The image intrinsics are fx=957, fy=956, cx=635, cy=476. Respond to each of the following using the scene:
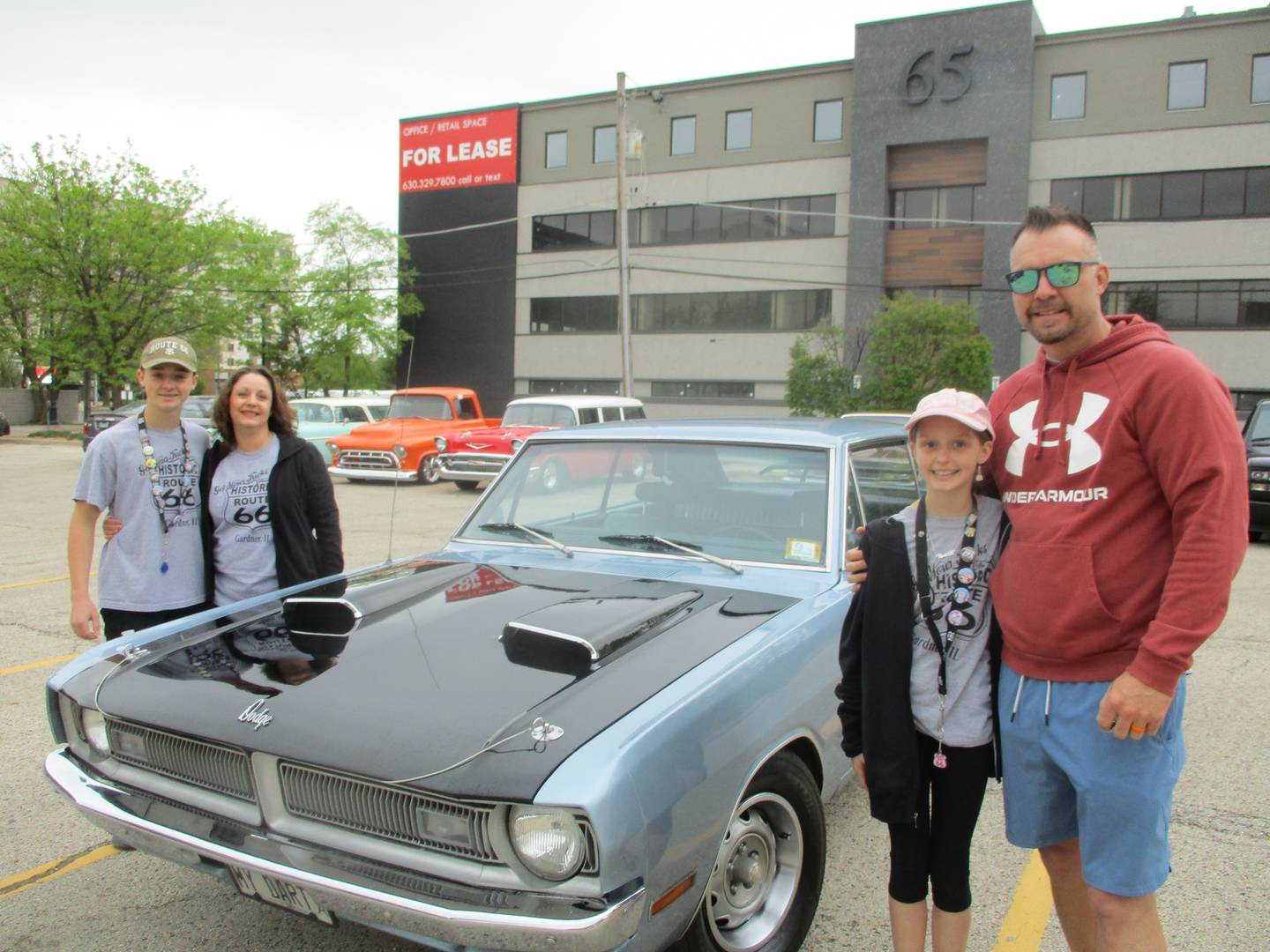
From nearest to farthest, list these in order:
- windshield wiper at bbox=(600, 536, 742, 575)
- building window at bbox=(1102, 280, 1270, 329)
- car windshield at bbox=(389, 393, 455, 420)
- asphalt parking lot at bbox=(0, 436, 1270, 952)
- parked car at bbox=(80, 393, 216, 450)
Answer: asphalt parking lot at bbox=(0, 436, 1270, 952), windshield wiper at bbox=(600, 536, 742, 575), car windshield at bbox=(389, 393, 455, 420), parked car at bbox=(80, 393, 216, 450), building window at bbox=(1102, 280, 1270, 329)

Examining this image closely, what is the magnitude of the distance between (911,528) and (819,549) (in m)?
1.16

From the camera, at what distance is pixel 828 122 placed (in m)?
34.3

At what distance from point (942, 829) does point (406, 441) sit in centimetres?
1570

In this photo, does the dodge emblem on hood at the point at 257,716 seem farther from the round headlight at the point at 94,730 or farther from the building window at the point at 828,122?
the building window at the point at 828,122

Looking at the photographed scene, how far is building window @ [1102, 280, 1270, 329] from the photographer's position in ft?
→ 94.6

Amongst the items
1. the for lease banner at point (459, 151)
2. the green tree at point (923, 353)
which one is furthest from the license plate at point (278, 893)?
the for lease banner at point (459, 151)

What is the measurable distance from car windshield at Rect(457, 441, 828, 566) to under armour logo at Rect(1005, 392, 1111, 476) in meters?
1.32

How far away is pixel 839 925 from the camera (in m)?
2.95

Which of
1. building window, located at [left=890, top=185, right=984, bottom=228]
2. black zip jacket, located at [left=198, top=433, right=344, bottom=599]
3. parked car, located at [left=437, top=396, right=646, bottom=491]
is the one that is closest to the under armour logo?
black zip jacket, located at [left=198, top=433, right=344, bottom=599]

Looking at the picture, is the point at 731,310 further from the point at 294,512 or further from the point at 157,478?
the point at 157,478

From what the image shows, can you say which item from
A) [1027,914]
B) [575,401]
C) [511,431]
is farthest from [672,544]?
[575,401]

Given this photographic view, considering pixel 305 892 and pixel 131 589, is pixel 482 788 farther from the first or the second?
pixel 131 589

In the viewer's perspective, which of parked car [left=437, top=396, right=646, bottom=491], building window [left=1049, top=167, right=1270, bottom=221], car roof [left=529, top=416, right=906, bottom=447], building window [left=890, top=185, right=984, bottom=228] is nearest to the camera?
car roof [left=529, top=416, right=906, bottom=447]

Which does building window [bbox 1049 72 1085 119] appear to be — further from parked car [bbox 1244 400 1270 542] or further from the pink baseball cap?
the pink baseball cap
